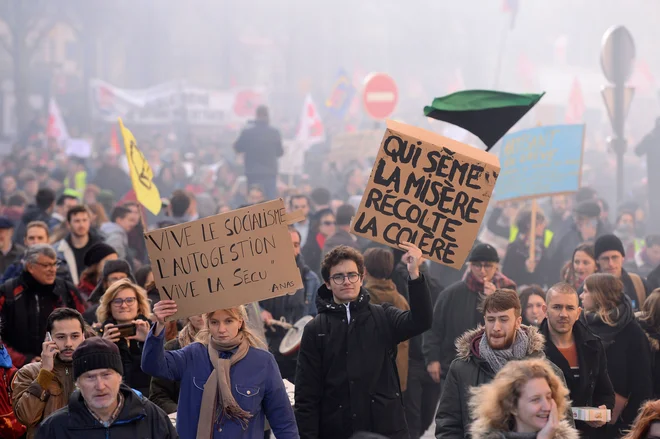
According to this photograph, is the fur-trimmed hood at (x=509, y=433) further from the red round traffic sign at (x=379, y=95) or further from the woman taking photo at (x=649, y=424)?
the red round traffic sign at (x=379, y=95)

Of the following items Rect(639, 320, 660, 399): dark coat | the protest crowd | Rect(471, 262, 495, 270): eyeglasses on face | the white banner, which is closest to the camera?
the protest crowd

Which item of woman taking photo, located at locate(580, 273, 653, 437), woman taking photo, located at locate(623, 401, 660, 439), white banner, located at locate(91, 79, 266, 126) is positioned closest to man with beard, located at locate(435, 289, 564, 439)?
woman taking photo, located at locate(623, 401, 660, 439)

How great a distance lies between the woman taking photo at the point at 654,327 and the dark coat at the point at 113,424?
3.57 meters

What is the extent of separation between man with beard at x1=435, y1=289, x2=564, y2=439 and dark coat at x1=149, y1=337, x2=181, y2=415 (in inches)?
58.2

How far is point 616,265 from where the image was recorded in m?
8.34

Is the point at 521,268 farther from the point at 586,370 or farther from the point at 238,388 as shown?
the point at 238,388

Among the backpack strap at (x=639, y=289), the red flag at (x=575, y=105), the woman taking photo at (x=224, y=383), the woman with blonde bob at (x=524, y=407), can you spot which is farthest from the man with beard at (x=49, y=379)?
the red flag at (x=575, y=105)

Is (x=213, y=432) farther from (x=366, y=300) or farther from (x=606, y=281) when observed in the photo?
(x=606, y=281)

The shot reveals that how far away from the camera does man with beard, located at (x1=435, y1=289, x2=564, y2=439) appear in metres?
5.25

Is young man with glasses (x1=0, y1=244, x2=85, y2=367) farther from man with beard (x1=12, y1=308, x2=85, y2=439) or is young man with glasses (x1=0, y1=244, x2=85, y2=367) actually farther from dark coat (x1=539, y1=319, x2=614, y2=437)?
dark coat (x1=539, y1=319, x2=614, y2=437)

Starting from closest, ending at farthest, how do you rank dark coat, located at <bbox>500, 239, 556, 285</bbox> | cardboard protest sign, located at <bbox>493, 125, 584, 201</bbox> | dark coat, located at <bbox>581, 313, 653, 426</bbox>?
dark coat, located at <bbox>581, 313, 653, 426</bbox>, cardboard protest sign, located at <bbox>493, 125, 584, 201</bbox>, dark coat, located at <bbox>500, 239, 556, 285</bbox>

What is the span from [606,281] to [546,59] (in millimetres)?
47480

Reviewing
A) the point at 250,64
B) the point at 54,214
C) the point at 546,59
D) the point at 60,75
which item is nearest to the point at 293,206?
the point at 54,214

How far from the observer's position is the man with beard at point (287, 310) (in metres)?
8.59
